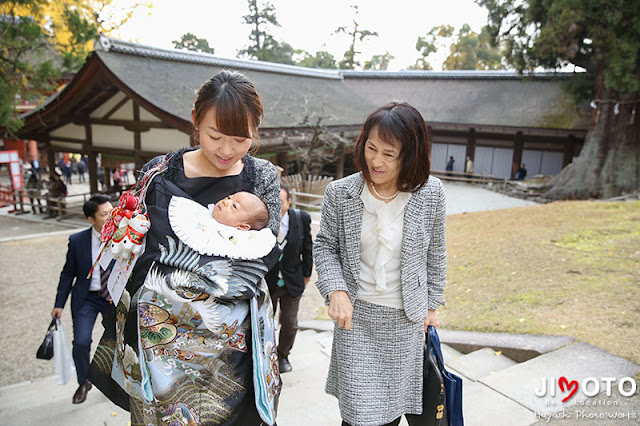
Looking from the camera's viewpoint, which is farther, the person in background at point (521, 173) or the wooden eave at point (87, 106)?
the person in background at point (521, 173)

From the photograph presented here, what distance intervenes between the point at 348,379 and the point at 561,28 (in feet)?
42.4

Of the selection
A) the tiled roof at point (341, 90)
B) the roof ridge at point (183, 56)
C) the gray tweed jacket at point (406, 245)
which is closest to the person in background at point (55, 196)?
the tiled roof at point (341, 90)

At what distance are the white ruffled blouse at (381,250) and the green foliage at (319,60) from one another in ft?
110

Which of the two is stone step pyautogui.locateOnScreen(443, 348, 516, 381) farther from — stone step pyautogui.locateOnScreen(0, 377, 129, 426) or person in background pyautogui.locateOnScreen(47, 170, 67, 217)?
person in background pyautogui.locateOnScreen(47, 170, 67, 217)

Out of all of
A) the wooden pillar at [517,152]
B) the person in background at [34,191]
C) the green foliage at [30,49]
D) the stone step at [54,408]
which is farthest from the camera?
the wooden pillar at [517,152]

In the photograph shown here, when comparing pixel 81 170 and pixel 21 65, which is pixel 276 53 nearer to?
pixel 81 170

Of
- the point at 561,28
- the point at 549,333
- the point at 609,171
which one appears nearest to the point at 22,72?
the point at 549,333

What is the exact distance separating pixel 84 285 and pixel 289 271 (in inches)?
59.5

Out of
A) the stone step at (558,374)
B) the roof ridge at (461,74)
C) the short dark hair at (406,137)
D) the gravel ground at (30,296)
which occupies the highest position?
the roof ridge at (461,74)

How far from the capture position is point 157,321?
1.62 m

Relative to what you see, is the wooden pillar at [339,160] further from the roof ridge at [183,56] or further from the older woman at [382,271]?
the older woman at [382,271]

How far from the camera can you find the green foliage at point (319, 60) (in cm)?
3456

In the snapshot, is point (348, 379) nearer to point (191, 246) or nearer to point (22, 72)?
point (191, 246)

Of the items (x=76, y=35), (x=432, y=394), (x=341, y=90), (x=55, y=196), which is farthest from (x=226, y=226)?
(x=341, y=90)
